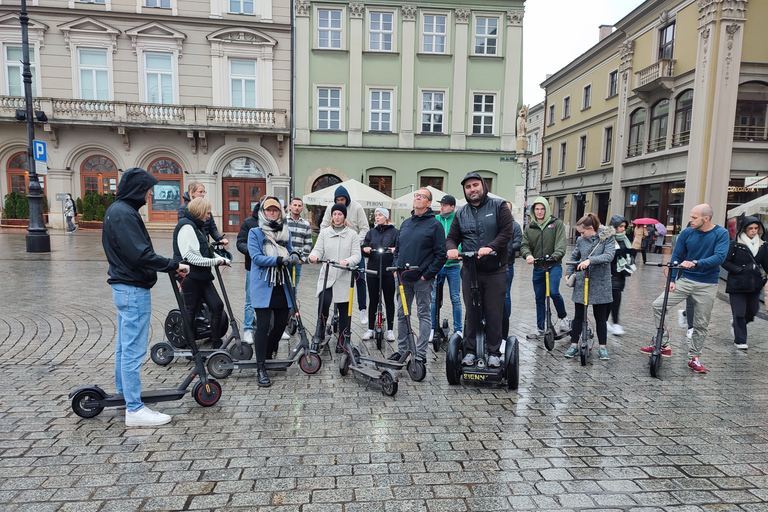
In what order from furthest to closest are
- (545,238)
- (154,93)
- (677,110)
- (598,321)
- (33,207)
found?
1. (677,110)
2. (154,93)
3. (33,207)
4. (545,238)
5. (598,321)

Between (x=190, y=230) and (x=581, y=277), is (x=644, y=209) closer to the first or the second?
(x=581, y=277)

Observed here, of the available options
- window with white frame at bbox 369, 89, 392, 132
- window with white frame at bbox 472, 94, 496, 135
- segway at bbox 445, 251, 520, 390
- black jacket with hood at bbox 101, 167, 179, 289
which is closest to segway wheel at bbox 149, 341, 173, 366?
black jacket with hood at bbox 101, 167, 179, 289

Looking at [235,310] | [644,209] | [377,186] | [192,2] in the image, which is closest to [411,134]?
[377,186]

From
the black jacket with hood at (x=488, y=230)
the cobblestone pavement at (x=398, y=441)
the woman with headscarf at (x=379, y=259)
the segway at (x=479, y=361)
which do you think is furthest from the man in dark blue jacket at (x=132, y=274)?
the woman with headscarf at (x=379, y=259)

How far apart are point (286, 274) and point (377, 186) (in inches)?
757

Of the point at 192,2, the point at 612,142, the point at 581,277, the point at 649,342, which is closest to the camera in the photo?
the point at 581,277

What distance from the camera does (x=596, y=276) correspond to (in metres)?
5.77

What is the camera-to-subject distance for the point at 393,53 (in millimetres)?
22453

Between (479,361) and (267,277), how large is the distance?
2332 mm

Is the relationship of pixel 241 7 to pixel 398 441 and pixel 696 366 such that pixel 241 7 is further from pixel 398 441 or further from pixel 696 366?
pixel 398 441

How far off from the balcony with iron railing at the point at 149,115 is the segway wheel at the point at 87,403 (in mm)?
20039

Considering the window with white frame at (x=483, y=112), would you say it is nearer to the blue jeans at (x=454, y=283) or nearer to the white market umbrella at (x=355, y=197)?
the white market umbrella at (x=355, y=197)

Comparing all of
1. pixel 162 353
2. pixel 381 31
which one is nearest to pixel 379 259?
pixel 162 353

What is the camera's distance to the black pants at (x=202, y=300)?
5.34m
